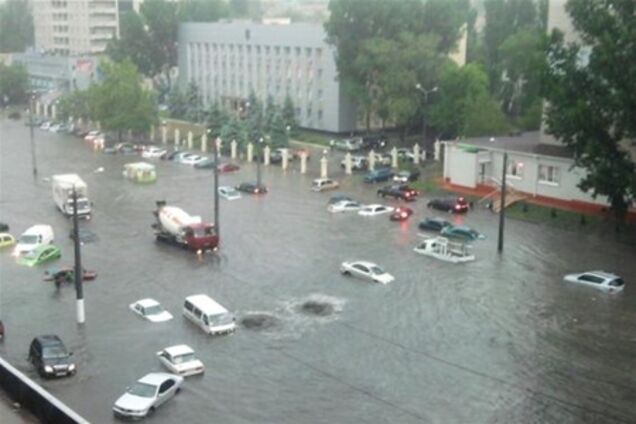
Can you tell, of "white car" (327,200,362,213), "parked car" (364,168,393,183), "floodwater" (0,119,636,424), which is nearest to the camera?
"floodwater" (0,119,636,424)

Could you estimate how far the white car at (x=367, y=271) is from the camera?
27.4 metres

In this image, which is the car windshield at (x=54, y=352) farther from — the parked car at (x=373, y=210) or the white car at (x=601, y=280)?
the parked car at (x=373, y=210)

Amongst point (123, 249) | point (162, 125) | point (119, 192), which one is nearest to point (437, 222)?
point (123, 249)

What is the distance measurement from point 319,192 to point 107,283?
55.9 feet

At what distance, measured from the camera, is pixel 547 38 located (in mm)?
34812

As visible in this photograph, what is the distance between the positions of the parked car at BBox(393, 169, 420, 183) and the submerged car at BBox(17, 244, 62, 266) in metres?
19.4

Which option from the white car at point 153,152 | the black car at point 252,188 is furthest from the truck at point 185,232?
the white car at point 153,152

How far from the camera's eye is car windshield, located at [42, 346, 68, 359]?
20156 millimetres

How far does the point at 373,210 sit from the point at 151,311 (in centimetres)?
1537

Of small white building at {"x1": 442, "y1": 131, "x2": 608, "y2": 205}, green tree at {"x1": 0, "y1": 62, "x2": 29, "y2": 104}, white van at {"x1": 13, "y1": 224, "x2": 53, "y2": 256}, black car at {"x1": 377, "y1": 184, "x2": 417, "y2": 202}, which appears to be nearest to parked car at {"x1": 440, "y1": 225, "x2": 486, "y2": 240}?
small white building at {"x1": 442, "y1": 131, "x2": 608, "y2": 205}

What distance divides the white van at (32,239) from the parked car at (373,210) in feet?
41.6

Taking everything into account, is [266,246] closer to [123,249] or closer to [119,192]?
[123,249]

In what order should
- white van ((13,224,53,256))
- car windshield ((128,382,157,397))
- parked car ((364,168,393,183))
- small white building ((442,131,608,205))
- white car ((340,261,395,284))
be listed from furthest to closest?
parked car ((364,168,393,183)) → small white building ((442,131,608,205)) → white van ((13,224,53,256)) → white car ((340,261,395,284)) → car windshield ((128,382,157,397))

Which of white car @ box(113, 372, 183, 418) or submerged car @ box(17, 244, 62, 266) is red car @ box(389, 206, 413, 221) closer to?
submerged car @ box(17, 244, 62, 266)
